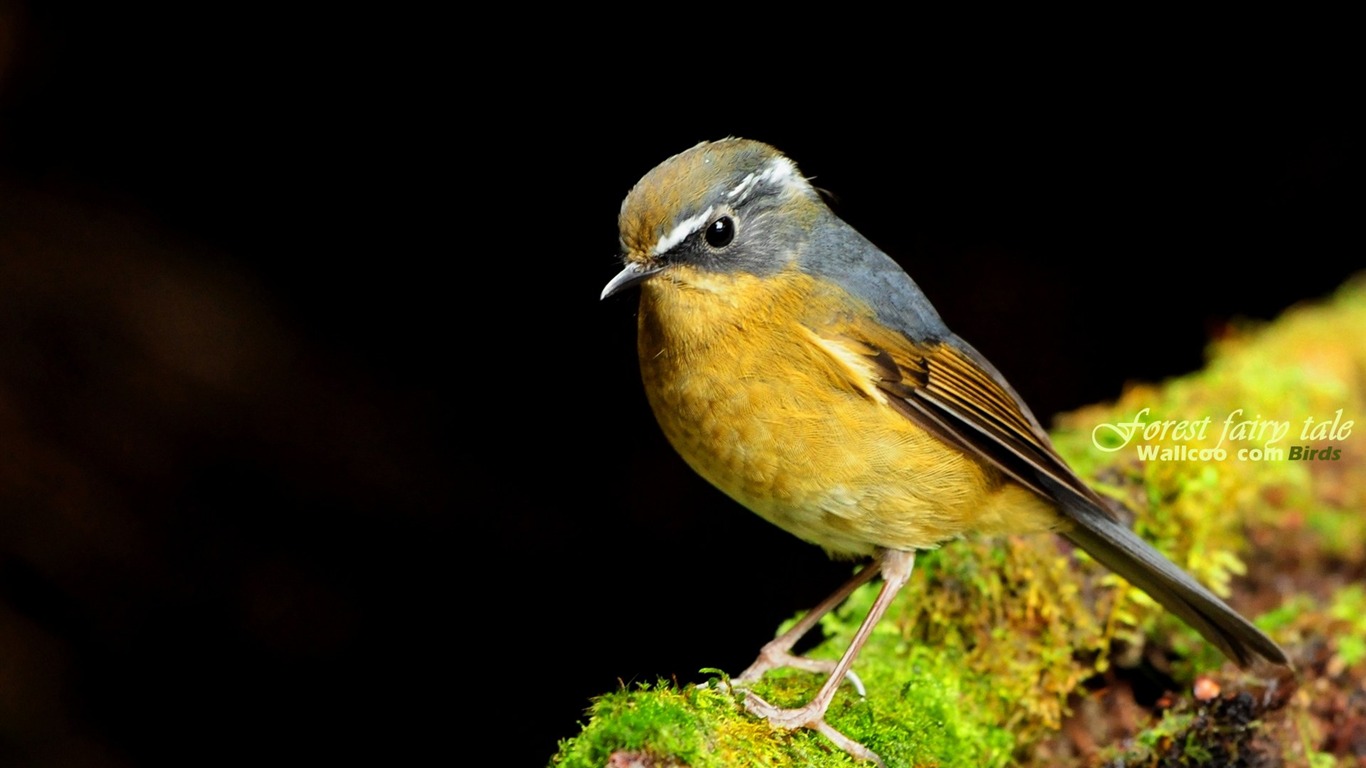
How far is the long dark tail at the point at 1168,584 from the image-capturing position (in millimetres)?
3920

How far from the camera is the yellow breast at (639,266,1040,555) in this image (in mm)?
3535

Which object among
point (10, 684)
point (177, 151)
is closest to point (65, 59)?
point (177, 151)

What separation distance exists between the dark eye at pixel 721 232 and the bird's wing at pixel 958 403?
1.48 feet

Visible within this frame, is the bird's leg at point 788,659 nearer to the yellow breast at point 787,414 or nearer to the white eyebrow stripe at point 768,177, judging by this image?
the yellow breast at point 787,414

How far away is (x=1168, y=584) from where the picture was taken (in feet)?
13.2

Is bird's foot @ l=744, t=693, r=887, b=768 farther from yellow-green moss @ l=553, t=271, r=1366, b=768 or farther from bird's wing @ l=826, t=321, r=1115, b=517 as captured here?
bird's wing @ l=826, t=321, r=1115, b=517

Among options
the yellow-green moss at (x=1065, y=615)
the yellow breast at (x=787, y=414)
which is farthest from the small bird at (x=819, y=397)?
the yellow-green moss at (x=1065, y=615)

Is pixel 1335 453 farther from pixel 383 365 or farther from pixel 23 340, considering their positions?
pixel 23 340

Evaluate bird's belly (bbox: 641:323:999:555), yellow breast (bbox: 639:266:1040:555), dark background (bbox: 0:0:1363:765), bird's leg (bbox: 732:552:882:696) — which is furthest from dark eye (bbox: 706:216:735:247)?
dark background (bbox: 0:0:1363:765)

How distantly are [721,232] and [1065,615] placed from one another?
2.01m

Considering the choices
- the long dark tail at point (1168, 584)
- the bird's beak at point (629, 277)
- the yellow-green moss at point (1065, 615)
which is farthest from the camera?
the long dark tail at point (1168, 584)

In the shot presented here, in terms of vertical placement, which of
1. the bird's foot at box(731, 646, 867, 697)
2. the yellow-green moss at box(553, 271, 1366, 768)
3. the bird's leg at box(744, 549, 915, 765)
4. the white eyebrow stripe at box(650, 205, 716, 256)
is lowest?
the yellow-green moss at box(553, 271, 1366, 768)

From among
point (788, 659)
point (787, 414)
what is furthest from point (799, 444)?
point (788, 659)

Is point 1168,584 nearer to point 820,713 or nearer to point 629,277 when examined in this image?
point 820,713
